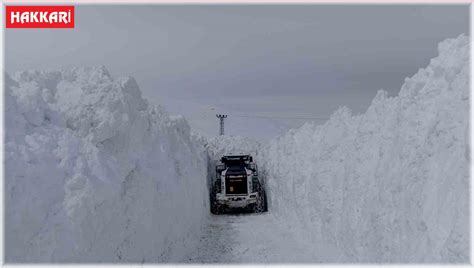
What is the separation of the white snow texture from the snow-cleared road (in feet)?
1.69

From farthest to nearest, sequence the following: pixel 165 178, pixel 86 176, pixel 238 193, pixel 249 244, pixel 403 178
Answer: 1. pixel 238 193
2. pixel 249 244
3. pixel 165 178
4. pixel 403 178
5. pixel 86 176

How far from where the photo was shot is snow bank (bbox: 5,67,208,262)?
274 inches

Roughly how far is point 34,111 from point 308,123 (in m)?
14.3

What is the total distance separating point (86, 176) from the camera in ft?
26.6

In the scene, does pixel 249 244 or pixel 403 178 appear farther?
pixel 249 244

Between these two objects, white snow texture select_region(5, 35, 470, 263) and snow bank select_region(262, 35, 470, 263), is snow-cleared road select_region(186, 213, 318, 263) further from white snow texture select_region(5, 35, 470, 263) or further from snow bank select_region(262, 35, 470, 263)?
snow bank select_region(262, 35, 470, 263)

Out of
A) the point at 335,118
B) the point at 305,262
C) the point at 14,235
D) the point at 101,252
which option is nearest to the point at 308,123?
the point at 335,118

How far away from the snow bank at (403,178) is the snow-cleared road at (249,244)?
2.53ft

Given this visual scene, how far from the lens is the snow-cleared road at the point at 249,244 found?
39.0 feet

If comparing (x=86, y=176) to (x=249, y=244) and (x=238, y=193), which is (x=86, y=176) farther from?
(x=238, y=193)

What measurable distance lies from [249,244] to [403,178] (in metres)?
6.63

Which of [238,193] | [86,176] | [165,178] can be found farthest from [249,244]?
[86,176]

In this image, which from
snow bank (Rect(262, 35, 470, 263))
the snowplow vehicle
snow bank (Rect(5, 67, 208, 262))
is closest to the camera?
snow bank (Rect(262, 35, 470, 263))

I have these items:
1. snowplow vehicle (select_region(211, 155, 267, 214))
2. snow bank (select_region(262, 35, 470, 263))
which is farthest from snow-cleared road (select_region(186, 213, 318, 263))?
snowplow vehicle (select_region(211, 155, 267, 214))
